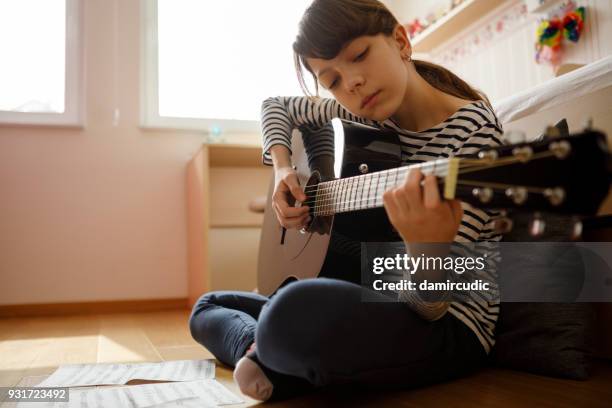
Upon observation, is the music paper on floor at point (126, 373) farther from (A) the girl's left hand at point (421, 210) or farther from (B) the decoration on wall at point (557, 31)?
(B) the decoration on wall at point (557, 31)

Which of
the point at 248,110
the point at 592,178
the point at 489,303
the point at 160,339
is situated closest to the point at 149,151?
the point at 248,110

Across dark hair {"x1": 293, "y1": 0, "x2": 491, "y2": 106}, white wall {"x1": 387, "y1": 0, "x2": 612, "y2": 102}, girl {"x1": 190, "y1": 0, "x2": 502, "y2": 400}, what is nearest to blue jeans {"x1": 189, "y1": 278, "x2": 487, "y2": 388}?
girl {"x1": 190, "y1": 0, "x2": 502, "y2": 400}

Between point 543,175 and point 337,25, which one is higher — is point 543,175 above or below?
below

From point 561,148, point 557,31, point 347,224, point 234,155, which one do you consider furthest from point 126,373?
point 557,31

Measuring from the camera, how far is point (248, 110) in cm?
268

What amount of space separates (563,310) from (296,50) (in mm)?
646

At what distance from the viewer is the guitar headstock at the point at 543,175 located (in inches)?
19.2

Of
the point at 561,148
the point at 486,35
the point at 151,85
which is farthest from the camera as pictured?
the point at 151,85

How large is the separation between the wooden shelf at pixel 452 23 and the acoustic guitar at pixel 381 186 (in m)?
1.23

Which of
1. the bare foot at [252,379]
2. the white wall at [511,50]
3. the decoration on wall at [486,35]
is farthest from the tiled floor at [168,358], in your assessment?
the decoration on wall at [486,35]

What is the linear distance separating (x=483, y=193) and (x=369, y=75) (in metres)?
0.39

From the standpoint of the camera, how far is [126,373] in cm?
96

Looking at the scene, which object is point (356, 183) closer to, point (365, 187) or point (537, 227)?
point (365, 187)

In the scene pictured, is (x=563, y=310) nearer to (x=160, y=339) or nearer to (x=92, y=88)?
(x=160, y=339)
